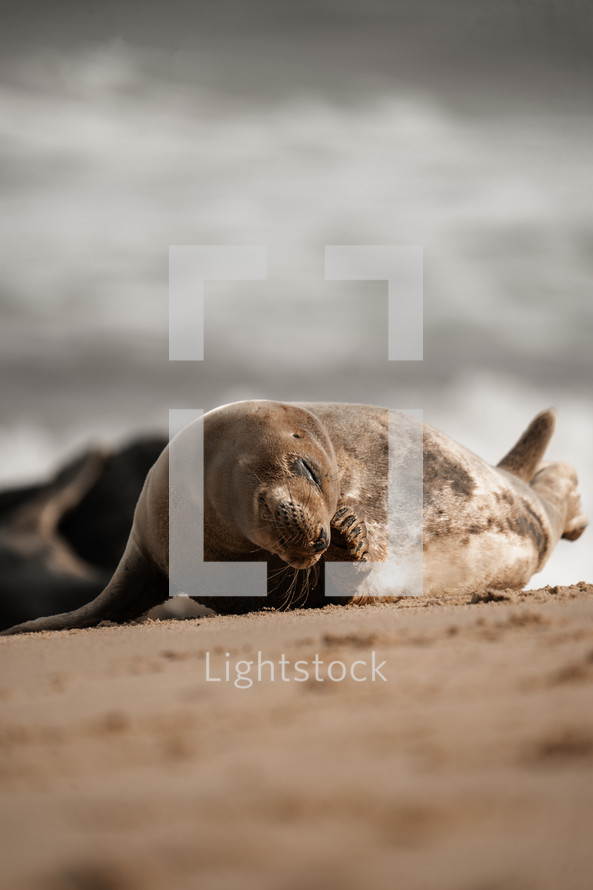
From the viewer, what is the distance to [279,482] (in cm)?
480

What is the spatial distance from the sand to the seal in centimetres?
260

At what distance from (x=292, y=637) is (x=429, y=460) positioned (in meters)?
3.80

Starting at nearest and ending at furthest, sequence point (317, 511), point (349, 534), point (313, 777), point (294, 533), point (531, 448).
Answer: point (313, 777) < point (294, 533) < point (317, 511) < point (349, 534) < point (531, 448)

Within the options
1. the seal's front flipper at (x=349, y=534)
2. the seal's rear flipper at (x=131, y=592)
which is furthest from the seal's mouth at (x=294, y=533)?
the seal's rear flipper at (x=131, y=592)

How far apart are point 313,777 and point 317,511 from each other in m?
3.41

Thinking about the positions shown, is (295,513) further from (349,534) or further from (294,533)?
(349,534)

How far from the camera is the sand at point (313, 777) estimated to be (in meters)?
1.12

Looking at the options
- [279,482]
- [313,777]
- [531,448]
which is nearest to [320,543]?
[279,482]

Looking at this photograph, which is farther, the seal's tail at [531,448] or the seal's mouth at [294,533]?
the seal's tail at [531,448]

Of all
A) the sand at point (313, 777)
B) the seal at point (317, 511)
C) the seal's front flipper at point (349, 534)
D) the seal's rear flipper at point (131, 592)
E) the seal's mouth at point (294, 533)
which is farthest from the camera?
the seal's rear flipper at point (131, 592)

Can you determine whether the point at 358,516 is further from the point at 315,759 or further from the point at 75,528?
the point at 75,528

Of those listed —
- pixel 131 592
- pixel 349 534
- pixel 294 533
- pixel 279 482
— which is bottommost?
pixel 131 592

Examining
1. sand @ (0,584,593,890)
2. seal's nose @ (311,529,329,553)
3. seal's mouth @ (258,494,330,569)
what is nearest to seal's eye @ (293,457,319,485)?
seal's mouth @ (258,494,330,569)

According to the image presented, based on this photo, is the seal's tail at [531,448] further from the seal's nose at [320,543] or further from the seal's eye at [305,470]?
the seal's nose at [320,543]
